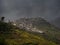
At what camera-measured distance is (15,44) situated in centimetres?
11650

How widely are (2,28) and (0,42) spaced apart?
262ft

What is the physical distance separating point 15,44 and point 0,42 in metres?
30.0

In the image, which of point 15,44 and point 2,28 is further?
point 2,28

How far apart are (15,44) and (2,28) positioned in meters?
53.2

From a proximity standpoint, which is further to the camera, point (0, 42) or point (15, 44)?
point (15, 44)

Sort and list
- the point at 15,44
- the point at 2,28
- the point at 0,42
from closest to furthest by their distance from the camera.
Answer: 1. the point at 0,42
2. the point at 15,44
3. the point at 2,28

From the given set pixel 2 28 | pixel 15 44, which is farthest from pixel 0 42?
pixel 2 28

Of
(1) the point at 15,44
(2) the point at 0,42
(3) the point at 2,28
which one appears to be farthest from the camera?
(3) the point at 2,28

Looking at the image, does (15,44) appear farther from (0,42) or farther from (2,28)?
(2,28)

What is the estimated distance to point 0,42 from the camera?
87312 millimetres

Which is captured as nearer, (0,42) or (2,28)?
(0,42)

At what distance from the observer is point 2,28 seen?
16612 cm
